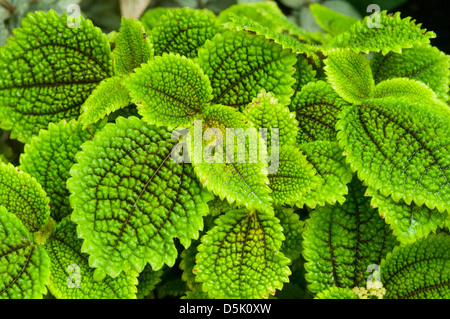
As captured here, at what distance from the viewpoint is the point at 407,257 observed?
0.90 meters

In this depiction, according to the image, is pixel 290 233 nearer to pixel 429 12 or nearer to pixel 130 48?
pixel 130 48

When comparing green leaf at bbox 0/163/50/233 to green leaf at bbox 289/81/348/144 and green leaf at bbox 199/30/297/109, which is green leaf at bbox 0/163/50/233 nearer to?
green leaf at bbox 199/30/297/109

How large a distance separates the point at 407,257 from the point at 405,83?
0.38 metres

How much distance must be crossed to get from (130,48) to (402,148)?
2.00 feet

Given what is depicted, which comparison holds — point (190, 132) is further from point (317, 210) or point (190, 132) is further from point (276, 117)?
point (317, 210)

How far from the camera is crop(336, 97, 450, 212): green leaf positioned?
0.84 metres

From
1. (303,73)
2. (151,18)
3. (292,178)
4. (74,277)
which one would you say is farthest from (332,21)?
(74,277)

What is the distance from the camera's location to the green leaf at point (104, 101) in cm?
85

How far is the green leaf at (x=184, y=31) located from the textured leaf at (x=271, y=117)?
0.20 metres

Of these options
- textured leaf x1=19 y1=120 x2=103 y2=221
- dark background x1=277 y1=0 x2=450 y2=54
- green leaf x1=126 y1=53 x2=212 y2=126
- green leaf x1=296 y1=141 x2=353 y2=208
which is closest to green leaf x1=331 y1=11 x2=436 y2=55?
green leaf x1=296 y1=141 x2=353 y2=208

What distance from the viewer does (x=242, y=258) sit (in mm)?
854

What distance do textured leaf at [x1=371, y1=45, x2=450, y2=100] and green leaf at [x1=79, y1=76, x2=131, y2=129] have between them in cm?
62

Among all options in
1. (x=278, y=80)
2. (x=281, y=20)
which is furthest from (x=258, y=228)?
(x=281, y=20)
